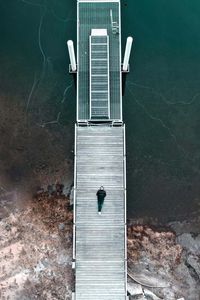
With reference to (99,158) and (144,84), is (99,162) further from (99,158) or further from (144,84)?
(144,84)

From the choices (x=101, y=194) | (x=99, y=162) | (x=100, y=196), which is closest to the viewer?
(x=101, y=194)

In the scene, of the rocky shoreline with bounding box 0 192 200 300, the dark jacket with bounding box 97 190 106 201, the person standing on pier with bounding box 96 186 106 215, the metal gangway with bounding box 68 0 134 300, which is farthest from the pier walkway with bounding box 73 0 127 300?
the rocky shoreline with bounding box 0 192 200 300

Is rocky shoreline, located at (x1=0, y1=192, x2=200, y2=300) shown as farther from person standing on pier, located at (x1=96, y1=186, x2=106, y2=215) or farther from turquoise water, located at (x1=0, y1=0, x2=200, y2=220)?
person standing on pier, located at (x1=96, y1=186, x2=106, y2=215)

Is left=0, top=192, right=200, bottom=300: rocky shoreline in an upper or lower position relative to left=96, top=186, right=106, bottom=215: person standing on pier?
lower

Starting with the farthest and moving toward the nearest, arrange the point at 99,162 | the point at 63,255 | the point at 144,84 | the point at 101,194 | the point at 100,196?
1. the point at 144,84
2. the point at 63,255
3. the point at 99,162
4. the point at 100,196
5. the point at 101,194

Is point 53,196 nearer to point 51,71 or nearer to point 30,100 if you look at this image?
point 30,100

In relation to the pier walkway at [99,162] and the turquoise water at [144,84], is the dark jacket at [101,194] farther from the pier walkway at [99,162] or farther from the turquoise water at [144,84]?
the turquoise water at [144,84]

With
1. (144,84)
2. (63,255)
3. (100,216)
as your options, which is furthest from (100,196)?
(144,84)

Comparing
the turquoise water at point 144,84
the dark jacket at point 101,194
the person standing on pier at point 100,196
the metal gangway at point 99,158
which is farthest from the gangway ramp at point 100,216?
the turquoise water at point 144,84
